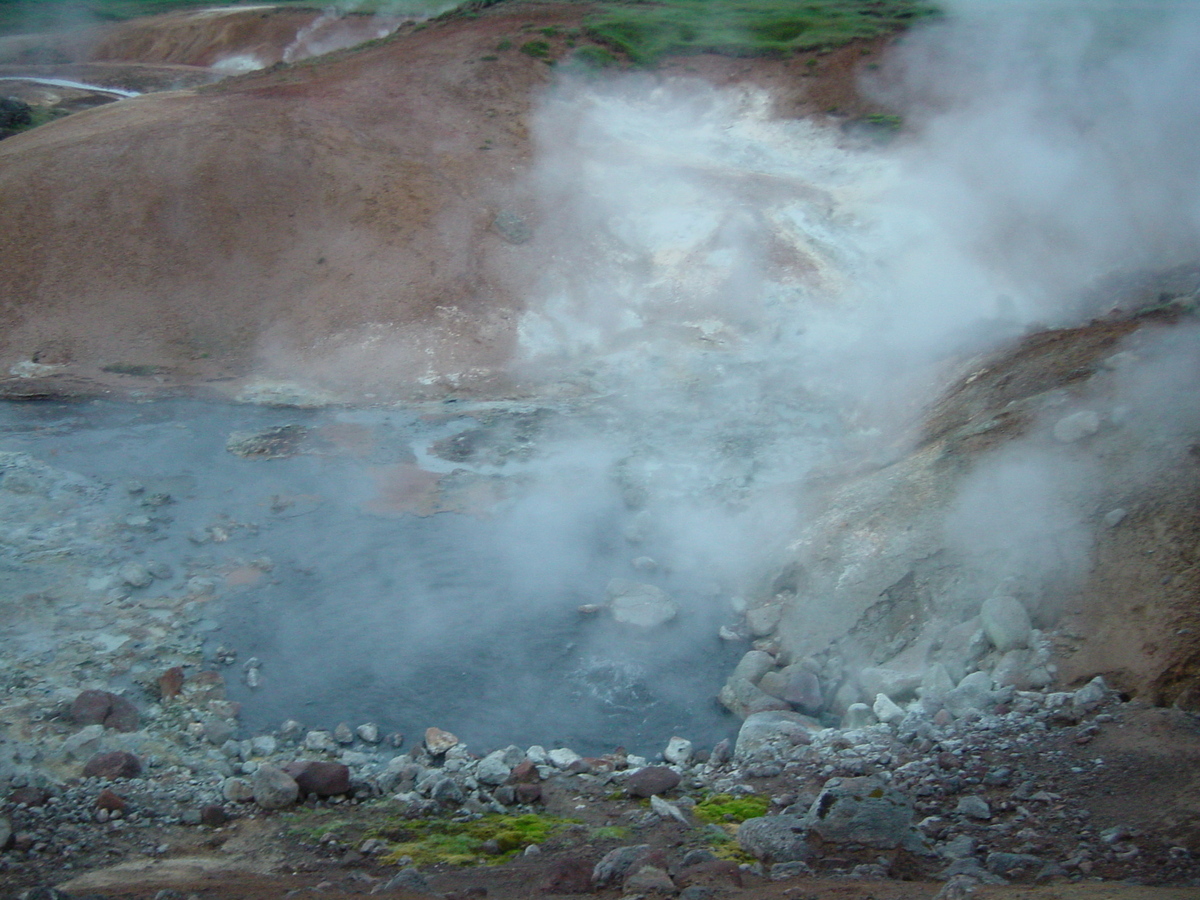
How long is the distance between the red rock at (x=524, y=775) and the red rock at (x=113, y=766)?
2836 millimetres

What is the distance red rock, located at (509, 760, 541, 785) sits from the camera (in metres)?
7.13

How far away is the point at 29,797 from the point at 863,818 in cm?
553

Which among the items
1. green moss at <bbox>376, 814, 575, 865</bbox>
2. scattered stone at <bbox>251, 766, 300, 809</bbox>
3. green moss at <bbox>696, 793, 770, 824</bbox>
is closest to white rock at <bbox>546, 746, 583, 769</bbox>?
green moss at <bbox>376, 814, 575, 865</bbox>

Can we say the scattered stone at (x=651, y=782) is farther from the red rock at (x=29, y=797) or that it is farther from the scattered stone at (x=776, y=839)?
the red rock at (x=29, y=797)

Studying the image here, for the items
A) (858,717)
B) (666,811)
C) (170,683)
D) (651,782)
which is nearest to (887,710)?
(858,717)

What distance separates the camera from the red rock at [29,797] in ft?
20.6

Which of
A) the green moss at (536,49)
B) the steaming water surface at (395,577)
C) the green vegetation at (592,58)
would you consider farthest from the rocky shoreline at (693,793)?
the green vegetation at (592,58)

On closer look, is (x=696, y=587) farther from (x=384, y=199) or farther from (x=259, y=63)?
(x=259, y=63)

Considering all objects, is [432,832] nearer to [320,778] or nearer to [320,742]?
[320,778]

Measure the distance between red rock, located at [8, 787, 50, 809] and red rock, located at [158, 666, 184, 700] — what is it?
177 centimetres

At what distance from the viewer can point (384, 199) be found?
1708 centimetres

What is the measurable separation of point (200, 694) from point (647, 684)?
4.13 meters

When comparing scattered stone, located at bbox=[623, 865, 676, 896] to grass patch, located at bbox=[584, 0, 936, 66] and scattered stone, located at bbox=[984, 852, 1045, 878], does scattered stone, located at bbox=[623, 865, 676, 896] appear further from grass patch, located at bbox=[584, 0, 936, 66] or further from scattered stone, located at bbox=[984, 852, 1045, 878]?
grass patch, located at bbox=[584, 0, 936, 66]

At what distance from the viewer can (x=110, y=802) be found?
6.48 meters
